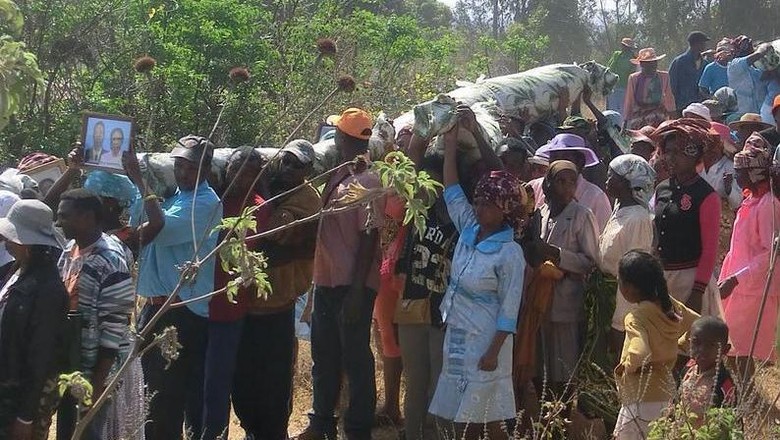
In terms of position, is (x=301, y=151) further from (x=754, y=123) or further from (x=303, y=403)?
(x=754, y=123)

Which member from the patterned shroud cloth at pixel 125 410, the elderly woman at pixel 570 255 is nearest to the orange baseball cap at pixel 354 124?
the elderly woman at pixel 570 255

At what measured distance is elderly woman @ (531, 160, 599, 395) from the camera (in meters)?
5.46

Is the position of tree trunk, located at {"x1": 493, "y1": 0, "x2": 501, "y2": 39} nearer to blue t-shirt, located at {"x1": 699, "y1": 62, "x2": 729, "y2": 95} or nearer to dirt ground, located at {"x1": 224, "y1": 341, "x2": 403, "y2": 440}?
blue t-shirt, located at {"x1": 699, "y1": 62, "x2": 729, "y2": 95}

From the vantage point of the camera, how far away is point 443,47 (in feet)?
45.3

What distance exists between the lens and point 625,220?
5379mm

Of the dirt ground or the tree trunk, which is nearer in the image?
the dirt ground

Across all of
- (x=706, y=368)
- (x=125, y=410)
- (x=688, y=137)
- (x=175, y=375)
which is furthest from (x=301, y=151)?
(x=706, y=368)

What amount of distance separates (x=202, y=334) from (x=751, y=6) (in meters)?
21.9

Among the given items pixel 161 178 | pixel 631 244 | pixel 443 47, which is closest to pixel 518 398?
pixel 631 244

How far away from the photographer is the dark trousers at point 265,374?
5.63 metres

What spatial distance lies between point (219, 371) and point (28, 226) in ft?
4.74

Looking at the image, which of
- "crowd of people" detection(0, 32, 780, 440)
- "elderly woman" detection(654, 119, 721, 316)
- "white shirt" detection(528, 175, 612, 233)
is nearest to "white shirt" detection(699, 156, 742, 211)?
"crowd of people" detection(0, 32, 780, 440)

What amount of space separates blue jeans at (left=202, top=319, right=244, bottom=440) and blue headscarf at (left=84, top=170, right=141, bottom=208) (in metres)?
0.75

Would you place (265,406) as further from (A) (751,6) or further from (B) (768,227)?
(A) (751,6)
